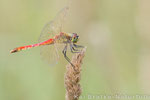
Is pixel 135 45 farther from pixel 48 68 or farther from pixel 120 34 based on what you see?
pixel 48 68

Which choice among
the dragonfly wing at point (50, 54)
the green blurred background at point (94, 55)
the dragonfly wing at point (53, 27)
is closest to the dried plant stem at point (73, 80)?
the dragonfly wing at point (50, 54)

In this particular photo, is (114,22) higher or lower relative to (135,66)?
higher

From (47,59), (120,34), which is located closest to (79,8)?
(120,34)

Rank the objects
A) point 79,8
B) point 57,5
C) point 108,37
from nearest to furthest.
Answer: point 108,37
point 79,8
point 57,5

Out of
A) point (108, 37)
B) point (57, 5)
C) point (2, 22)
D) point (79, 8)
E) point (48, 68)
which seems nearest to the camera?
point (108, 37)

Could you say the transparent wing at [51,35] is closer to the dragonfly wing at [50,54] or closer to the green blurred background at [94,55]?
the dragonfly wing at [50,54]

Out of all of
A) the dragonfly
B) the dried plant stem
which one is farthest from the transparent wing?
the dried plant stem

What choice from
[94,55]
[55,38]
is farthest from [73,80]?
[94,55]

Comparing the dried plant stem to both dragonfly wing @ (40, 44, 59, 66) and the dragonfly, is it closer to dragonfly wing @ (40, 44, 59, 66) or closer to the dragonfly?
dragonfly wing @ (40, 44, 59, 66)
